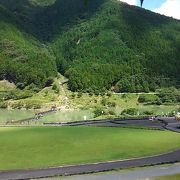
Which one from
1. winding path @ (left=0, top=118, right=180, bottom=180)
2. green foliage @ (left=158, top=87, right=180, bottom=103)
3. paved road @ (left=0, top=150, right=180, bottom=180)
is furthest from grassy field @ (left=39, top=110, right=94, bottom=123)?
paved road @ (left=0, top=150, right=180, bottom=180)

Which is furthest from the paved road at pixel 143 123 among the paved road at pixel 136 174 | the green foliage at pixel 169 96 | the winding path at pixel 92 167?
the green foliage at pixel 169 96

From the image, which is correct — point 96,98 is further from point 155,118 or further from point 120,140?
point 120,140

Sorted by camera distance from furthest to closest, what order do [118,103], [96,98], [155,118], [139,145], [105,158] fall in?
1. [96,98]
2. [118,103]
3. [155,118]
4. [139,145]
5. [105,158]

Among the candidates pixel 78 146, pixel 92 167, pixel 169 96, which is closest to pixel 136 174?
pixel 92 167

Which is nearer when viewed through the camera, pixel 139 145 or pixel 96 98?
pixel 139 145

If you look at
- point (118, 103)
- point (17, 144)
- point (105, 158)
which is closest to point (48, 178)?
point (105, 158)

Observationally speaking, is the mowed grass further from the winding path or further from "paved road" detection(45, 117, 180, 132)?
"paved road" detection(45, 117, 180, 132)

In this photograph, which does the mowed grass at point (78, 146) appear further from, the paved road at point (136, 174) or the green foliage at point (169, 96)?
the green foliage at point (169, 96)
